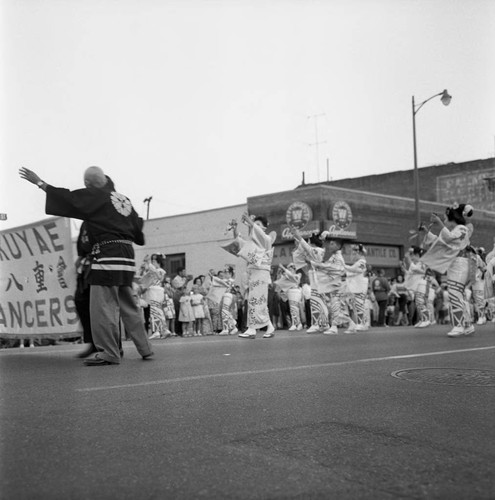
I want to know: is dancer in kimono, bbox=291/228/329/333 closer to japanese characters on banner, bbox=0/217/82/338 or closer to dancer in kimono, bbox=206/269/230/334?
dancer in kimono, bbox=206/269/230/334

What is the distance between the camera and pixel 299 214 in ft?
102

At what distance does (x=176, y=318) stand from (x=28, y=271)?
10193 millimetres

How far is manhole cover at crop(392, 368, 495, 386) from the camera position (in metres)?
5.23

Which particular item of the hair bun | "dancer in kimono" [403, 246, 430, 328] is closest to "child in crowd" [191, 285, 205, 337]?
"dancer in kimono" [403, 246, 430, 328]

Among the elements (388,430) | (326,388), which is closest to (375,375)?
(326,388)

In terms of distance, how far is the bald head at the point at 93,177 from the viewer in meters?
6.76

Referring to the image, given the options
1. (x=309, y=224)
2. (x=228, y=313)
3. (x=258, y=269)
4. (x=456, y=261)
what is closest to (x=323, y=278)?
(x=258, y=269)

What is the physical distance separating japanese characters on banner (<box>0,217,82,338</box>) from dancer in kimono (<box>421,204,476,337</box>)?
6.01 meters

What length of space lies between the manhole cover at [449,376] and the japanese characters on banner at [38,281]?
4.18 m

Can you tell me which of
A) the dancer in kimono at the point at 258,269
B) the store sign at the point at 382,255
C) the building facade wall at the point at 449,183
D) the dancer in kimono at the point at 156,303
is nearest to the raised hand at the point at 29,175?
the dancer in kimono at the point at 258,269

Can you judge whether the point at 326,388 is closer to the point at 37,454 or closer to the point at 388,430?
the point at 388,430

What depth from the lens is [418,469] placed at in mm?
2717

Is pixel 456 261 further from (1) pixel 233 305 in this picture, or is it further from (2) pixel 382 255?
(2) pixel 382 255

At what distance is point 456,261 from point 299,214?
19.9 meters
